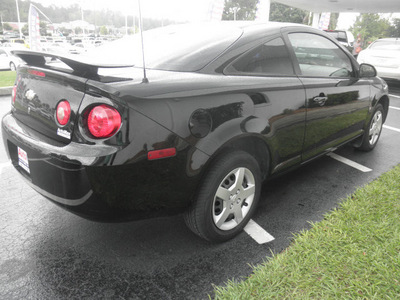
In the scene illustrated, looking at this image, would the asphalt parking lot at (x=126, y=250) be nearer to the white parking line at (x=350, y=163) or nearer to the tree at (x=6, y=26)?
the white parking line at (x=350, y=163)

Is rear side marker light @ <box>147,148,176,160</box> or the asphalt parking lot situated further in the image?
the asphalt parking lot

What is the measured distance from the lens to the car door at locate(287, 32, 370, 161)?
2.67m

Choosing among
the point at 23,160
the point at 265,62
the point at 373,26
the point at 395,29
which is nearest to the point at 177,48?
the point at 265,62

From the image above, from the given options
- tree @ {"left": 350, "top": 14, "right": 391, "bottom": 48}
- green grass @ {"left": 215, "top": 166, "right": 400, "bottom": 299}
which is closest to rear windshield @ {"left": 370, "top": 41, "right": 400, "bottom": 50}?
green grass @ {"left": 215, "top": 166, "right": 400, "bottom": 299}

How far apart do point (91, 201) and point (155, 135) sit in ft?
1.64

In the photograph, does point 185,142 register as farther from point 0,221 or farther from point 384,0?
point 384,0

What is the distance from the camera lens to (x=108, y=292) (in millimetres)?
1800

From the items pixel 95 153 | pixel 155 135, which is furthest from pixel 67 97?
pixel 155 135

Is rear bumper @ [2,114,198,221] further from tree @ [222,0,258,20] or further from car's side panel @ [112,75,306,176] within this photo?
tree @ [222,0,258,20]

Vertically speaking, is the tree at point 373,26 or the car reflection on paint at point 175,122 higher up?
the tree at point 373,26

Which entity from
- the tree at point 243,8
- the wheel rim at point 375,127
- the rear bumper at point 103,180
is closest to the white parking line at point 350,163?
the wheel rim at point 375,127

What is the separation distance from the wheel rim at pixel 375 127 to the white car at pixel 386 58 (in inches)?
222

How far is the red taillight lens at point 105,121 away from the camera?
62.7 inches

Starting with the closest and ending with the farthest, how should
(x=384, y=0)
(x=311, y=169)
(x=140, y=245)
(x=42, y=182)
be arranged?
(x=42, y=182) < (x=140, y=245) < (x=311, y=169) < (x=384, y=0)
